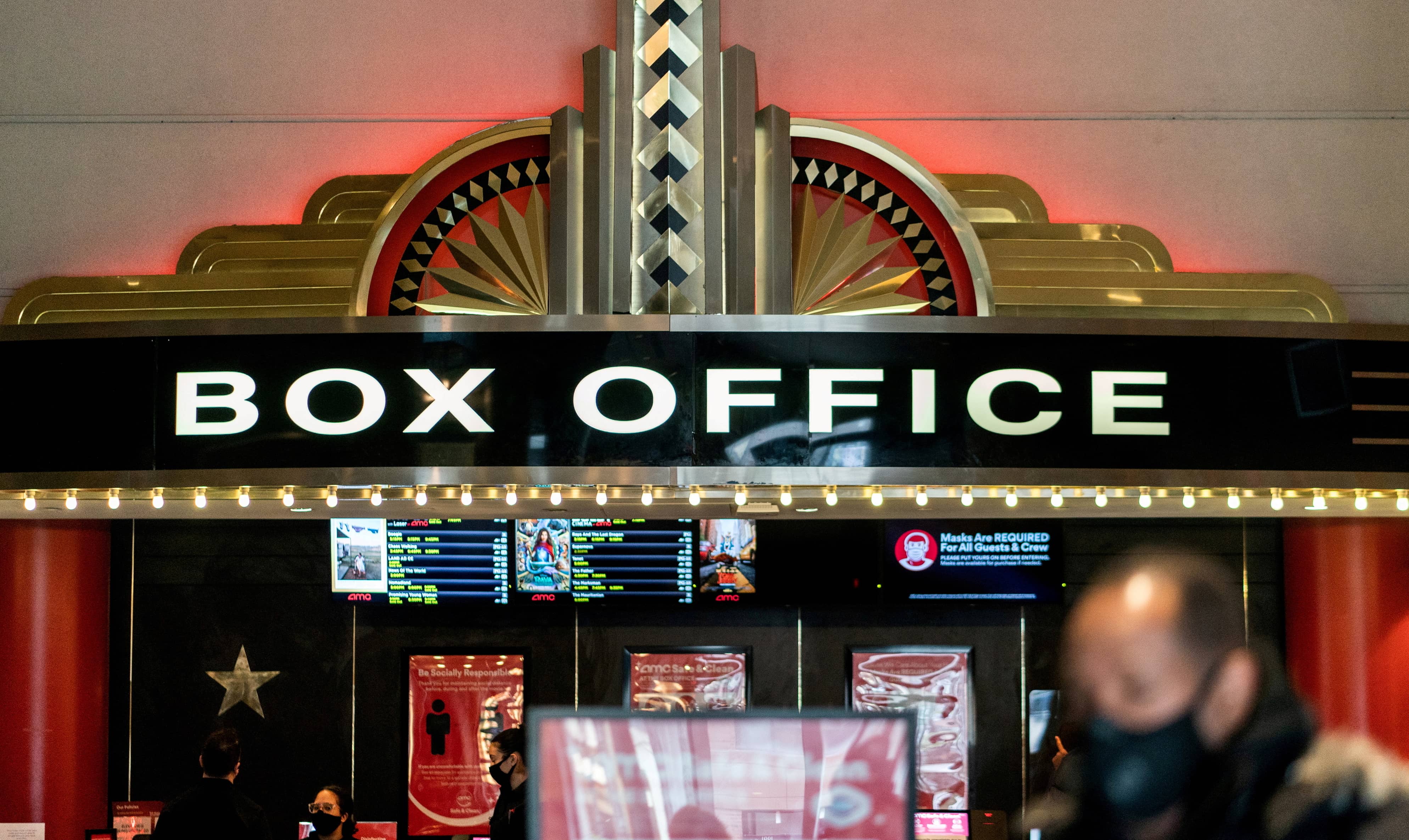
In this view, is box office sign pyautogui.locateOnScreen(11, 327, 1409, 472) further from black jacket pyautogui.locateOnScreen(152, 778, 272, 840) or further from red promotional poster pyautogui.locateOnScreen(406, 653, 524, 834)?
red promotional poster pyautogui.locateOnScreen(406, 653, 524, 834)

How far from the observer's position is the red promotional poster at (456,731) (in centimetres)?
550

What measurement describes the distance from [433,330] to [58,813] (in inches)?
122

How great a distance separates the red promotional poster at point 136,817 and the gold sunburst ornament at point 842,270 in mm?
3865

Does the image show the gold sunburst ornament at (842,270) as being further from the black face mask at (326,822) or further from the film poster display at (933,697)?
the black face mask at (326,822)

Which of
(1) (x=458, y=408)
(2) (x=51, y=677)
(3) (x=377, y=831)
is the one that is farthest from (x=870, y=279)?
(2) (x=51, y=677)

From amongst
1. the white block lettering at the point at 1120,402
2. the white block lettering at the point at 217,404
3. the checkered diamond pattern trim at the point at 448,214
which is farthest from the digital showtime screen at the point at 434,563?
the white block lettering at the point at 1120,402

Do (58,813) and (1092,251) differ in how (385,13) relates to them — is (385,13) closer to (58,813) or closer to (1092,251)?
(1092,251)

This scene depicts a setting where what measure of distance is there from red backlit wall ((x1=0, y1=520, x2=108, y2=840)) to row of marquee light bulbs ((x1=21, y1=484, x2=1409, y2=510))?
0.97 m

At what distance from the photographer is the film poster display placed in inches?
217

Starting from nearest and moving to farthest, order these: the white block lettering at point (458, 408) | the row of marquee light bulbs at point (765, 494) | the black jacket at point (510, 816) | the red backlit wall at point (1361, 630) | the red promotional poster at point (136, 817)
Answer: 1. the white block lettering at point (458, 408)
2. the row of marquee light bulbs at point (765, 494)
3. the black jacket at point (510, 816)
4. the red backlit wall at point (1361, 630)
5. the red promotional poster at point (136, 817)

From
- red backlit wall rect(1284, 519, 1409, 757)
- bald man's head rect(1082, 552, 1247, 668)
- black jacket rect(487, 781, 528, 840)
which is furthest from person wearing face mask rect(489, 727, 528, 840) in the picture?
red backlit wall rect(1284, 519, 1409, 757)

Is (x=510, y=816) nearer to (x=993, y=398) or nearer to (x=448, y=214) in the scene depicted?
(x=448, y=214)

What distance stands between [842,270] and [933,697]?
7.90 ft

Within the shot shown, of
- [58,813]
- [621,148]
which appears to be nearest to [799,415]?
[621,148]
